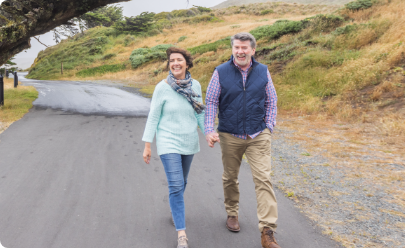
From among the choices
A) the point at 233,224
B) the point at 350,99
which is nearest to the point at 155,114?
the point at 233,224

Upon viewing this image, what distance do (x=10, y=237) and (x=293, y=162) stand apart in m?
4.46

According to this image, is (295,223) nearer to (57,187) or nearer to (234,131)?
(234,131)

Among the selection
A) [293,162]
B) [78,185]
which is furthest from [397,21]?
[78,185]

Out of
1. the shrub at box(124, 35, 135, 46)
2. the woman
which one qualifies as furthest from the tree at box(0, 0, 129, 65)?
the shrub at box(124, 35, 135, 46)

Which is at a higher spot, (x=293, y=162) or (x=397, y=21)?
(x=397, y=21)

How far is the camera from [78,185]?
4.33 metres

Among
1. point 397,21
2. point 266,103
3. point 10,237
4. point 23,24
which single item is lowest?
point 10,237

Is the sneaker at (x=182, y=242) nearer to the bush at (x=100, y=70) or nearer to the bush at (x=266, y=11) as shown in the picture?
the bush at (x=100, y=70)

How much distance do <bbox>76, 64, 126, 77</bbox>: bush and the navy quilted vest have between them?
33.3 metres

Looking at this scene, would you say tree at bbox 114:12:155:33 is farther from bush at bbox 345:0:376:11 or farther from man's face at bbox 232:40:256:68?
man's face at bbox 232:40:256:68

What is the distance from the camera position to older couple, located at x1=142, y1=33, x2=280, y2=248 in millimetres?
3037

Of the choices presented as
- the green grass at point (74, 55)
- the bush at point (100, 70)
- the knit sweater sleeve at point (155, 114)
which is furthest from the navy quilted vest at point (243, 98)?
the green grass at point (74, 55)

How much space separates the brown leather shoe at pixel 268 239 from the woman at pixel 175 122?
2.64ft

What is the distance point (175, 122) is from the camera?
3135mm
